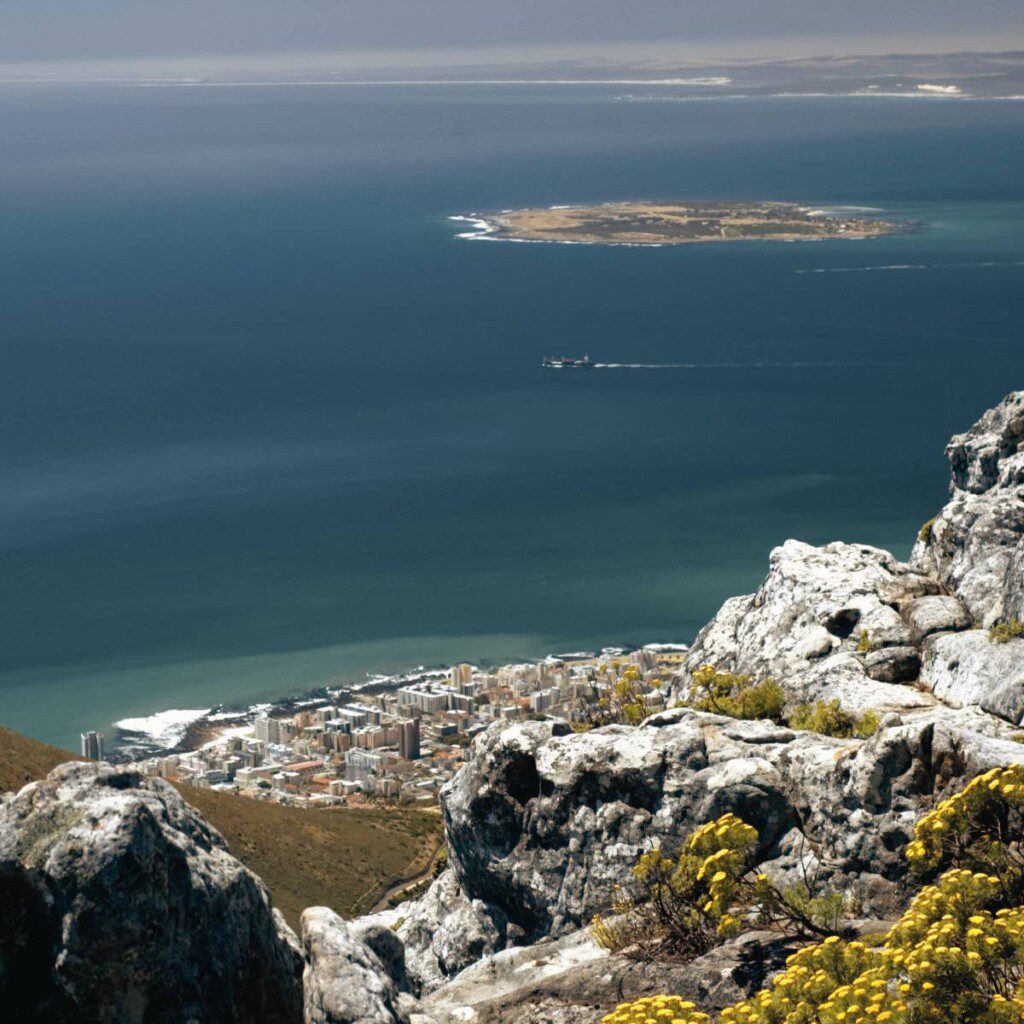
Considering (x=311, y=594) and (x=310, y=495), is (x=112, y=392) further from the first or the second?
(x=311, y=594)

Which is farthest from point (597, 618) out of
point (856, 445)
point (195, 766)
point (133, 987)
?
point (133, 987)

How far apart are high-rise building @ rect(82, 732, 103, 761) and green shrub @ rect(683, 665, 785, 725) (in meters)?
41.4

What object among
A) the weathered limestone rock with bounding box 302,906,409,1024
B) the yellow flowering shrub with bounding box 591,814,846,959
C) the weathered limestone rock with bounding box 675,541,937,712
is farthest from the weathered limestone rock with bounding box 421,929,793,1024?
the weathered limestone rock with bounding box 675,541,937,712

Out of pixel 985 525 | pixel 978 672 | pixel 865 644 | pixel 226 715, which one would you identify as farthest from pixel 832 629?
pixel 226 715

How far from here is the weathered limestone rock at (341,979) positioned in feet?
33.0

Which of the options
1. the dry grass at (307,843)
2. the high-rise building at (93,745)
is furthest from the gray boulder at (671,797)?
the high-rise building at (93,745)

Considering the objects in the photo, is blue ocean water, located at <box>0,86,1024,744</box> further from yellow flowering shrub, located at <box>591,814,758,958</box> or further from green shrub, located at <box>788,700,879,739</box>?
yellow flowering shrub, located at <box>591,814,758,958</box>

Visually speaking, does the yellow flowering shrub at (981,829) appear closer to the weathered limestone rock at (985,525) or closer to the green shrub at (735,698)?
the green shrub at (735,698)

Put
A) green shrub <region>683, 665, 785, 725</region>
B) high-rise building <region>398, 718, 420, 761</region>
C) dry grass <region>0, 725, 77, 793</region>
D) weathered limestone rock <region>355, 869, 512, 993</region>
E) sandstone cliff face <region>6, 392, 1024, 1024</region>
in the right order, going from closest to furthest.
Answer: sandstone cliff face <region>6, 392, 1024, 1024</region> < weathered limestone rock <region>355, 869, 512, 993</region> < green shrub <region>683, 665, 785, 725</region> < dry grass <region>0, 725, 77, 793</region> < high-rise building <region>398, 718, 420, 761</region>

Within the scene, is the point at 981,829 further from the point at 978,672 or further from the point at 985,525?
the point at 985,525

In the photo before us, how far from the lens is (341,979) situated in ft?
33.6

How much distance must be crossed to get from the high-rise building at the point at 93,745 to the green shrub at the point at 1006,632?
146ft

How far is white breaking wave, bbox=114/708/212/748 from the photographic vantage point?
60438mm

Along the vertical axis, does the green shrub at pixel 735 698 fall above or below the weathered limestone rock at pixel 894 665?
below
